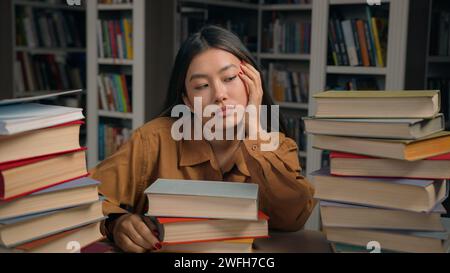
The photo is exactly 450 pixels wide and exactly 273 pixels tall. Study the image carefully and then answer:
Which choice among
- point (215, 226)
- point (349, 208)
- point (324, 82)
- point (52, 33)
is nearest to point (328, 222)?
point (349, 208)

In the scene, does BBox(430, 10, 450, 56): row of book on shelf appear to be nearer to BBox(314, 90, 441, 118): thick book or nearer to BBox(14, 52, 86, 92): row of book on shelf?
BBox(314, 90, 441, 118): thick book

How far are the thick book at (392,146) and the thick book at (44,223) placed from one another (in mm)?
420

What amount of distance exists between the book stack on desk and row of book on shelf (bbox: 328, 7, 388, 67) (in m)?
1.99

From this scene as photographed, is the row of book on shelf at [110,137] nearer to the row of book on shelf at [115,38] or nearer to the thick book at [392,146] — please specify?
the row of book on shelf at [115,38]

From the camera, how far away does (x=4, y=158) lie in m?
0.81

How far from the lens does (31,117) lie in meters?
0.84

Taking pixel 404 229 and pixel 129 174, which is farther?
pixel 129 174

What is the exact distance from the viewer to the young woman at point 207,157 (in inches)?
42.0

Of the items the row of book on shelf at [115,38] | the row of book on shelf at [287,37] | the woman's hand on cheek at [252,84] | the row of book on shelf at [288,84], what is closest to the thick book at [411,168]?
the woman's hand on cheek at [252,84]

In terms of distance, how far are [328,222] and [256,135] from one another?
249mm

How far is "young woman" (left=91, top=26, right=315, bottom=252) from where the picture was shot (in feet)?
3.50

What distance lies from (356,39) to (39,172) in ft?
7.21

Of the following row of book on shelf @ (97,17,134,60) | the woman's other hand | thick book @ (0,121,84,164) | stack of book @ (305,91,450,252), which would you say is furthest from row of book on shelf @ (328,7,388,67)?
thick book @ (0,121,84,164)
